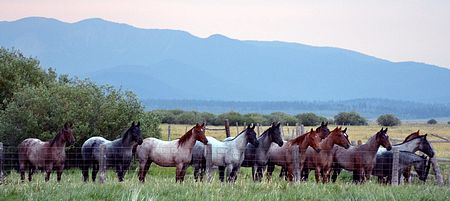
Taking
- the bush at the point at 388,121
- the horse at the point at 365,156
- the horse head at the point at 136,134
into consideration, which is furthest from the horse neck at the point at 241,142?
the bush at the point at 388,121

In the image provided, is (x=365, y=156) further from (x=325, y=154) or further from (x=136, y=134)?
(x=136, y=134)

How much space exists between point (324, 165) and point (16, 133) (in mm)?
12933

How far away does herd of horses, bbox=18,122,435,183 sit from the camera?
19.7 metres

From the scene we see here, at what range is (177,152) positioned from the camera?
19766 millimetres

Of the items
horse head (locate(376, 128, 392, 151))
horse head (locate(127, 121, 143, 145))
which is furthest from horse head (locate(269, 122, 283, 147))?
horse head (locate(127, 121, 143, 145))

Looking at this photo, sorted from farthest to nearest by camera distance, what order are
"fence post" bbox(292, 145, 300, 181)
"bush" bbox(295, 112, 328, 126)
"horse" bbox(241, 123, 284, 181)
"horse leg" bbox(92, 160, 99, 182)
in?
"bush" bbox(295, 112, 328, 126)
"horse leg" bbox(92, 160, 99, 182)
"horse" bbox(241, 123, 284, 181)
"fence post" bbox(292, 145, 300, 181)

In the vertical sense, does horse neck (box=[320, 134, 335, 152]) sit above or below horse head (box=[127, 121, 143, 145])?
below

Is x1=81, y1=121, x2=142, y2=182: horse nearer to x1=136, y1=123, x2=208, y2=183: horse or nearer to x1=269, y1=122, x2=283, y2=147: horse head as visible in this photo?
x1=136, y1=123, x2=208, y2=183: horse

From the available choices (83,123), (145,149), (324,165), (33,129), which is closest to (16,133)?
(33,129)

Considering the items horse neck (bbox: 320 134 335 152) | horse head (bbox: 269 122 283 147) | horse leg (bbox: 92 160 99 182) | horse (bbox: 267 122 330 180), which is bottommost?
horse leg (bbox: 92 160 99 182)

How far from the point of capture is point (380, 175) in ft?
68.9

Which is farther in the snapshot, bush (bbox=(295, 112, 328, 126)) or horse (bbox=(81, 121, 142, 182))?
bush (bbox=(295, 112, 328, 126))

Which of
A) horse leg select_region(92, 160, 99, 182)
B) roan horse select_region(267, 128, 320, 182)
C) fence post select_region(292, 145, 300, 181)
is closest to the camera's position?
fence post select_region(292, 145, 300, 181)

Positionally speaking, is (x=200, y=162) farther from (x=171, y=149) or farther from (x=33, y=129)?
(x=33, y=129)
